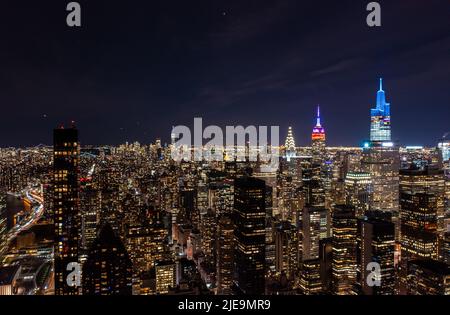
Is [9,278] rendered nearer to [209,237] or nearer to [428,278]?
[209,237]

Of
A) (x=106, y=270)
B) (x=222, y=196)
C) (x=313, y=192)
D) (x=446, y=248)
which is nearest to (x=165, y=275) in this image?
(x=106, y=270)

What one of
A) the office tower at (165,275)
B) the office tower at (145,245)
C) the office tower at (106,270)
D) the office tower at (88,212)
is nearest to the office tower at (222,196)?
the office tower at (145,245)

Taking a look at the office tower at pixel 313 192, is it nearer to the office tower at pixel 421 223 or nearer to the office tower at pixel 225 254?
the office tower at pixel 421 223

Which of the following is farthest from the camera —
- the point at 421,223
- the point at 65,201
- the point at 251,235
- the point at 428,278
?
the point at 421,223

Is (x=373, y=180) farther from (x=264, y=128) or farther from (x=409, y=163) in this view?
(x=264, y=128)

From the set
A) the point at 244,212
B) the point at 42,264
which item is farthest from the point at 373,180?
the point at 42,264
